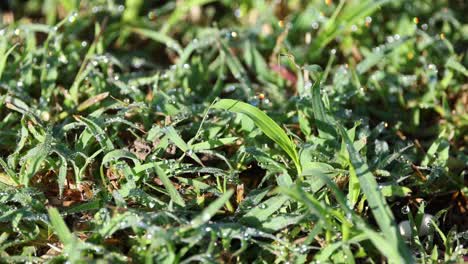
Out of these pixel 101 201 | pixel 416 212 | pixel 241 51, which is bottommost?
pixel 416 212

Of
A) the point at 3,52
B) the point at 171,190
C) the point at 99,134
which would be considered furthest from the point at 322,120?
the point at 3,52

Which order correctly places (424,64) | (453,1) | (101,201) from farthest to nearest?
(453,1), (424,64), (101,201)

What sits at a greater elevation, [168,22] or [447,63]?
[168,22]

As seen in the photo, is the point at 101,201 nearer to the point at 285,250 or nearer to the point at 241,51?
the point at 285,250

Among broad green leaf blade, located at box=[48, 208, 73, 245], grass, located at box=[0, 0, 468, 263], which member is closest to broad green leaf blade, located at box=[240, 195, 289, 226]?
grass, located at box=[0, 0, 468, 263]

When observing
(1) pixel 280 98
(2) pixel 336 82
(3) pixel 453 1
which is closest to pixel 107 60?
(1) pixel 280 98

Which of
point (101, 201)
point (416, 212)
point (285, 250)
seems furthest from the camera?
point (416, 212)

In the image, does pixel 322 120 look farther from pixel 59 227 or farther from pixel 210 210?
pixel 59 227
